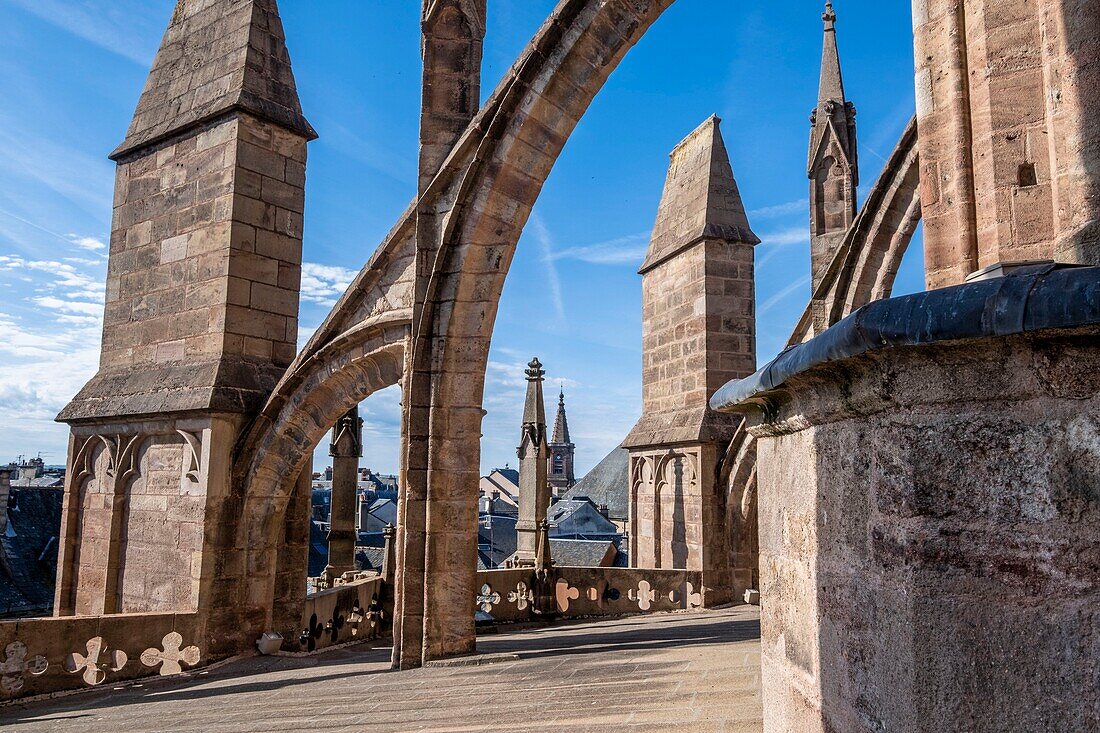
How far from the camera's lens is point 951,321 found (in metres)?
1.13

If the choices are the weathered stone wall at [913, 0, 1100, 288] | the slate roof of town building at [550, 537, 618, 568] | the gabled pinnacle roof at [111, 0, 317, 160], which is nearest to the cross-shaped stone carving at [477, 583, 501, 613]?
the gabled pinnacle roof at [111, 0, 317, 160]

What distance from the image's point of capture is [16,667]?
16.0 feet

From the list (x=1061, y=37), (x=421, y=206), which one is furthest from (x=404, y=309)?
(x=1061, y=37)

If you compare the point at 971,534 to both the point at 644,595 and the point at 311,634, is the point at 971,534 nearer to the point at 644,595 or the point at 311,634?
the point at 311,634

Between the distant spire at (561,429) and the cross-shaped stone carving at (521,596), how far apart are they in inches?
1907

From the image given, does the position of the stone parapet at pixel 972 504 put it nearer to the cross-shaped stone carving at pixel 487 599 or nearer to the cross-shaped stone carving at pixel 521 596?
the cross-shaped stone carving at pixel 487 599

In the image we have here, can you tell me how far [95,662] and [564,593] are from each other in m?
4.90

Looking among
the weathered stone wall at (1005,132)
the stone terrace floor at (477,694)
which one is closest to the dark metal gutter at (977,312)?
the weathered stone wall at (1005,132)

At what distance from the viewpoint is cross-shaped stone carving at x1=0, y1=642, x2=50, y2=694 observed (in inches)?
189

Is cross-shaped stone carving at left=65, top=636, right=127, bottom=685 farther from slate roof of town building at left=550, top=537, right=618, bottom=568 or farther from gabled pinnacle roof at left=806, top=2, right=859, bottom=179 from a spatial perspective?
slate roof of town building at left=550, top=537, right=618, bottom=568

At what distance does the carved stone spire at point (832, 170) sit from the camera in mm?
8711

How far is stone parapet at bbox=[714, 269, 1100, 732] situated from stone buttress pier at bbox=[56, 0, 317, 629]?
5.84 m

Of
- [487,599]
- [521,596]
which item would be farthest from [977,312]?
[521,596]

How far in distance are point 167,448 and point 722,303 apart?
574 cm
